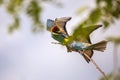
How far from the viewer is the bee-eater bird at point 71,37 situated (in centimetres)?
61

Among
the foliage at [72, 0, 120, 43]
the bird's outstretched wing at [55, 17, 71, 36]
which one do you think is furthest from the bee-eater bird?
the foliage at [72, 0, 120, 43]

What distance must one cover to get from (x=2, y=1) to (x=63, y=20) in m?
1.23

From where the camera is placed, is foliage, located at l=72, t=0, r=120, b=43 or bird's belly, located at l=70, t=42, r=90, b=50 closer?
bird's belly, located at l=70, t=42, r=90, b=50

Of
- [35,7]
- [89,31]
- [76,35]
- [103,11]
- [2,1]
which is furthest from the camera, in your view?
[2,1]

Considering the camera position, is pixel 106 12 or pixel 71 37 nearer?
pixel 71 37

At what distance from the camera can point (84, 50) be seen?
0.63 metres

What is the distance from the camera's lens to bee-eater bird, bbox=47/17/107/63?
61cm

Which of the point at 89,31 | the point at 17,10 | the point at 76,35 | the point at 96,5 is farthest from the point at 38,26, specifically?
the point at 89,31

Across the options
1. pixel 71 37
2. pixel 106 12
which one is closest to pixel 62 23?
pixel 71 37

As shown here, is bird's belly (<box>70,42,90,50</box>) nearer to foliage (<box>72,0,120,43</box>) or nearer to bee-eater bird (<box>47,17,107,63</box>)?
bee-eater bird (<box>47,17,107,63</box>)

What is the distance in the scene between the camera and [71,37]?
0.65m

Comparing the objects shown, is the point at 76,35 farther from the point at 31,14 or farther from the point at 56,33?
the point at 31,14

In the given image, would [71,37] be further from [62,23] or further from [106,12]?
[106,12]

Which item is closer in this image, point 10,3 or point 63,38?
point 63,38
